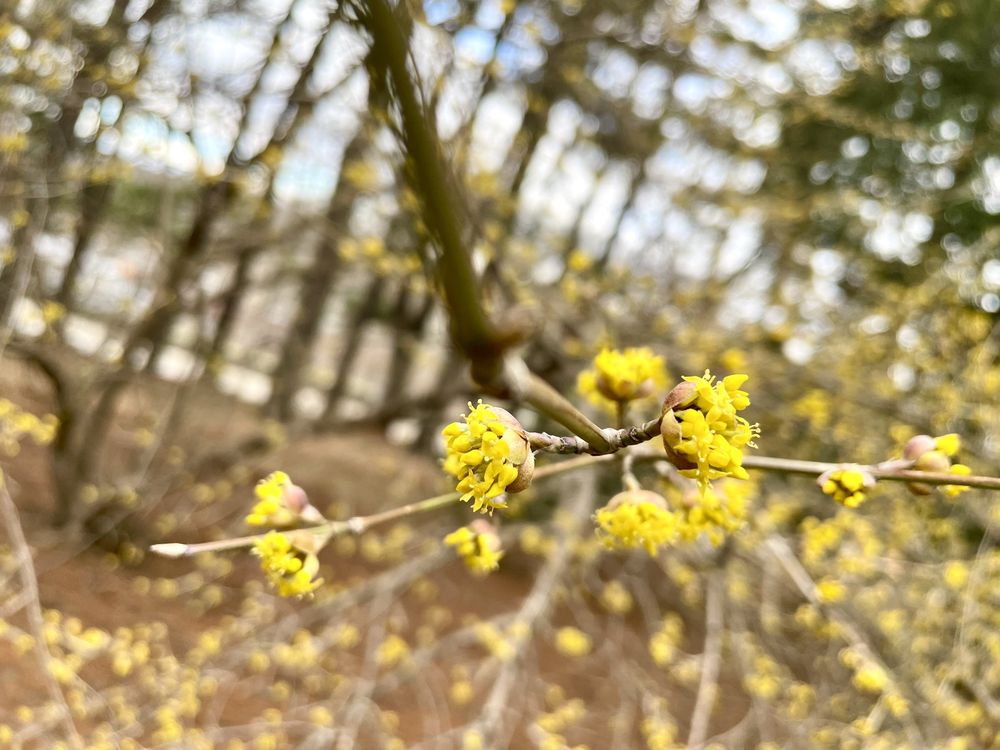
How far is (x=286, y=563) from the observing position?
1.20 meters

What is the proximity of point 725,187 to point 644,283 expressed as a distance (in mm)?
1554

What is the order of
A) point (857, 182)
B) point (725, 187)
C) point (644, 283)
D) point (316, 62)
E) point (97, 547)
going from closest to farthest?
point (316, 62)
point (644, 283)
point (97, 547)
point (725, 187)
point (857, 182)

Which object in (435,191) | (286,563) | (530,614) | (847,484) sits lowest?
(530,614)

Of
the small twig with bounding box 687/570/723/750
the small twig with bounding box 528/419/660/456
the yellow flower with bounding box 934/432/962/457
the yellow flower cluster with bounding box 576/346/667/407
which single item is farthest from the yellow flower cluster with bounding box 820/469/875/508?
the small twig with bounding box 687/570/723/750

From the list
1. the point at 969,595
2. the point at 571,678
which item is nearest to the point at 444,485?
the point at 571,678

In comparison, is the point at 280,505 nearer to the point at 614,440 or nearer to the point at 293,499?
the point at 293,499

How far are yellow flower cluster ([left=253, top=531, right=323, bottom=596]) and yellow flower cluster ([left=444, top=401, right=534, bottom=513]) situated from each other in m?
0.38

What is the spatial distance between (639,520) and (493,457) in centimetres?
38

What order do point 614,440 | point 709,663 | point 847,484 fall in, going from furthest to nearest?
point 709,663
point 847,484
point 614,440

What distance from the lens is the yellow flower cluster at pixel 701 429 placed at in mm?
848

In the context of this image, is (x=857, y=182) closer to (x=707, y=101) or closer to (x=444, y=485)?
(x=707, y=101)

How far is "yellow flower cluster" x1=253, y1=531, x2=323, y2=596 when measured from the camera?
119cm

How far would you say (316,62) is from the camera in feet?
15.2

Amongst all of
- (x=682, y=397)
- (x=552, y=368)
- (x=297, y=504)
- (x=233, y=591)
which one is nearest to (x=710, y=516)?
(x=682, y=397)
